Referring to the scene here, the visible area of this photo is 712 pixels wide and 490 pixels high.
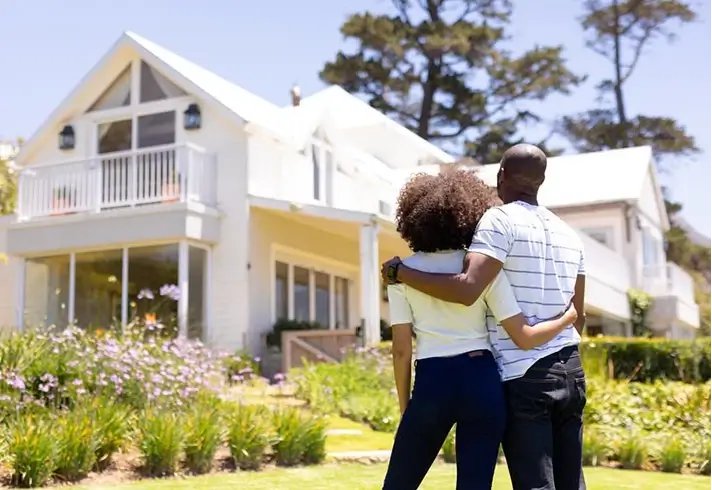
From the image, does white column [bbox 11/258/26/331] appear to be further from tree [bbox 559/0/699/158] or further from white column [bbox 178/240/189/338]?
tree [bbox 559/0/699/158]

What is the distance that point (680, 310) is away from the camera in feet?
84.6

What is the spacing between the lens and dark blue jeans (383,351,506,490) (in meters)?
2.97

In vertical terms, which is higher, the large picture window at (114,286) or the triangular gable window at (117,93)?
the triangular gable window at (117,93)

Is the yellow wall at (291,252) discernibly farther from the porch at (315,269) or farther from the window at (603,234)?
the window at (603,234)

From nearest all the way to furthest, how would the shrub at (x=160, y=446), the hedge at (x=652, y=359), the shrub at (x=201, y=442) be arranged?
the shrub at (x=160, y=446) < the shrub at (x=201, y=442) < the hedge at (x=652, y=359)

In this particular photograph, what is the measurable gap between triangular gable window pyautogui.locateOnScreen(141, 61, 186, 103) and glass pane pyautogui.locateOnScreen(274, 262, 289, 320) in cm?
392

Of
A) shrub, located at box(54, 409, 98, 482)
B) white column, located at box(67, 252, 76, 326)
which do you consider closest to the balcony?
white column, located at box(67, 252, 76, 326)

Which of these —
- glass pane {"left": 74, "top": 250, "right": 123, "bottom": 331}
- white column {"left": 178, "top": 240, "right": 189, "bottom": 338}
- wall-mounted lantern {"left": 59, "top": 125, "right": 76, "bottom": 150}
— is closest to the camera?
white column {"left": 178, "top": 240, "right": 189, "bottom": 338}

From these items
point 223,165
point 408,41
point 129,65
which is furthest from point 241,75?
point 408,41

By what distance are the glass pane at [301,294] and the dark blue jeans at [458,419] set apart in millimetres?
13874

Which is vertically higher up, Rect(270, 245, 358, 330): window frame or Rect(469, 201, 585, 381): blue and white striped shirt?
Rect(270, 245, 358, 330): window frame

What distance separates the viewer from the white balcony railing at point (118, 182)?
1466 centimetres

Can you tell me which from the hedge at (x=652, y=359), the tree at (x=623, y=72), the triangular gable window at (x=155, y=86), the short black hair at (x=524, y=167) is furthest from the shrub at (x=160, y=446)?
the tree at (x=623, y=72)

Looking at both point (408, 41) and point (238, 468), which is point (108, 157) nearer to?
point (238, 468)
